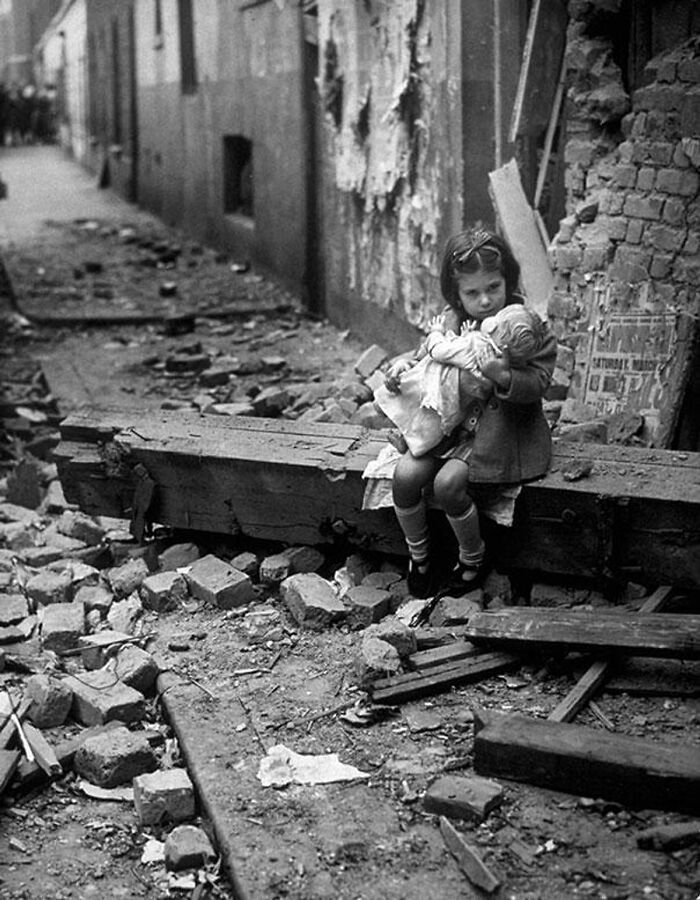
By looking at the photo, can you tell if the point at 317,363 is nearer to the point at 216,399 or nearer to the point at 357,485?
the point at 216,399

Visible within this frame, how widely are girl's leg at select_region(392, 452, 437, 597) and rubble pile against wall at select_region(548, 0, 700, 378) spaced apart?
169 cm

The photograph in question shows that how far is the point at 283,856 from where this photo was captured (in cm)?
308

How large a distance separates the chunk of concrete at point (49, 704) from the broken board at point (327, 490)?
3.68ft

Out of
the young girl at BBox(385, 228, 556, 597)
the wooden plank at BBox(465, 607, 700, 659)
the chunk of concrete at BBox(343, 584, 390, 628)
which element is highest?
the young girl at BBox(385, 228, 556, 597)

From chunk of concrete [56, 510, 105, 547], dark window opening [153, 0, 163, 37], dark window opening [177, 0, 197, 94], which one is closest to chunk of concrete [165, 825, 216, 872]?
chunk of concrete [56, 510, 105, 547]

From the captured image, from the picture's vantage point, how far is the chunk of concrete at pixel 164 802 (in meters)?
3.40

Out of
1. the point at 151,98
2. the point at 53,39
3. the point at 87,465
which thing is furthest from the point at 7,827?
the point at 53,39

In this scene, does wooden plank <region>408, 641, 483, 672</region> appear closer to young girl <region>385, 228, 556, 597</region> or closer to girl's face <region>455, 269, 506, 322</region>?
young girl <region>385, 228, 556, 597</region>

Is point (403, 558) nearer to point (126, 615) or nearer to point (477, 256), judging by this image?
point (126, 615)

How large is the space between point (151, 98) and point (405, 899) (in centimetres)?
1683

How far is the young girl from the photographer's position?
4078 millimetres

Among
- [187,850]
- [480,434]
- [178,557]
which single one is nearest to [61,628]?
[178,557]

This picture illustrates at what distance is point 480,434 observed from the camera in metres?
4.17

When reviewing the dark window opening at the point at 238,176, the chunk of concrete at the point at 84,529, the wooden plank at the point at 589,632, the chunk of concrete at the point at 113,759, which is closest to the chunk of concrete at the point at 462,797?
the wooden plank at the point at 589,632
